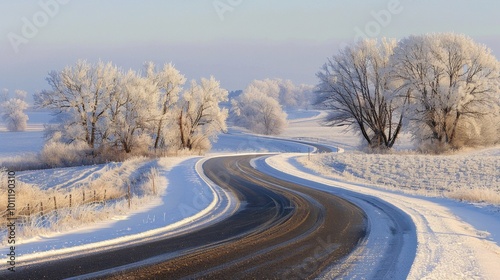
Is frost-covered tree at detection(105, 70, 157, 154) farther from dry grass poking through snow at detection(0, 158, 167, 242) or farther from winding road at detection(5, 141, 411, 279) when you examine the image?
winding road at detection(5, 141, 411, 279)

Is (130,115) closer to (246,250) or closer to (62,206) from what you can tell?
(62,206)

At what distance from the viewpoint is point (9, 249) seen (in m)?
8.84

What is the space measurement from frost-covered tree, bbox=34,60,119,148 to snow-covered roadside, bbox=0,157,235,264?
1149 inches

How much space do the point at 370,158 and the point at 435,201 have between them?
17.9 meters

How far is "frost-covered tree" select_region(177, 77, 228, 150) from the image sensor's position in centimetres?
5719

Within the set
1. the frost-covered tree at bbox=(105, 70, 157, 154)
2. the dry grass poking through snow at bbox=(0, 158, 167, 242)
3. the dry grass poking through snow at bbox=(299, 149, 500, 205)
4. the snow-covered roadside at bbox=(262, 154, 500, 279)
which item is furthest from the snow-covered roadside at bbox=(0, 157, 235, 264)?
the frost-covered tree at bbox=(105, 70, 157, 154)

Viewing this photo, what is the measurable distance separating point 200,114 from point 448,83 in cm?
2920

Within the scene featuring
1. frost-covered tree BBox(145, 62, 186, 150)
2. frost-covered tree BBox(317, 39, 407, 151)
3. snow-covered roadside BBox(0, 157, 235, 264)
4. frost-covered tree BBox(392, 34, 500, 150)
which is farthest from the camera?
frost-covered tree BBox(145, 62, 186, 150)

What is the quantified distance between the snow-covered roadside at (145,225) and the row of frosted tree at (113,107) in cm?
2915

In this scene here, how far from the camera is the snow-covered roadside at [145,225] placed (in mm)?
9008

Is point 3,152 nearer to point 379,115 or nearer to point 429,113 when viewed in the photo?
point 379,115

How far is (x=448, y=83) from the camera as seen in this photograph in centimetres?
4197

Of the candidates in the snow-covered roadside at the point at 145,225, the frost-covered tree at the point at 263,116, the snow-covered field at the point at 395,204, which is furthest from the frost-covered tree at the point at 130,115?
the frost-covered tree at the point at 263,116

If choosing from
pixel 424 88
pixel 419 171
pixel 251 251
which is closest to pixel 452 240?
pixel 251 251
